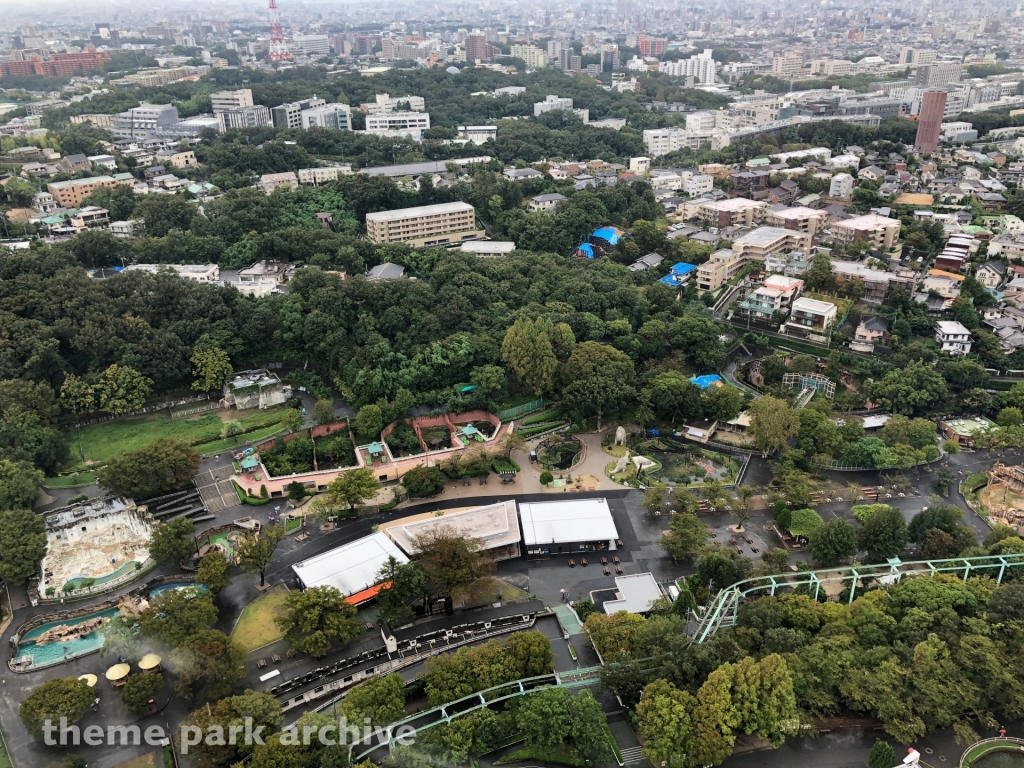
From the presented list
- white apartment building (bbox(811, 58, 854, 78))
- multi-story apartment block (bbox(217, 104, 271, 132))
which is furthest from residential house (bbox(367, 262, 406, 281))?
white apartment building (bbox(811, 58, 854, 78))

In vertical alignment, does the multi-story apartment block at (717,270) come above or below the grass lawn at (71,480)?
above

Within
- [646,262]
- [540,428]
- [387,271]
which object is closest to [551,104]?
[646,262]

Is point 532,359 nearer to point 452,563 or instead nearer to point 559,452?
point 559,452

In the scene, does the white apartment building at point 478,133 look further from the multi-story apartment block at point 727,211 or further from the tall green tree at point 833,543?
the tall green tree at point 833,543

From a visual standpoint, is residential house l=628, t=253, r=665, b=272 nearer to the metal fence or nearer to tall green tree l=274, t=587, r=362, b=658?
→ the metal fence

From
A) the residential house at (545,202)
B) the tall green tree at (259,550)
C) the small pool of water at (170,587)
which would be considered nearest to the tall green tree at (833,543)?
the tall green tree at (259,550)

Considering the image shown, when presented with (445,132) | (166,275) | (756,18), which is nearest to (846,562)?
(166,275)
